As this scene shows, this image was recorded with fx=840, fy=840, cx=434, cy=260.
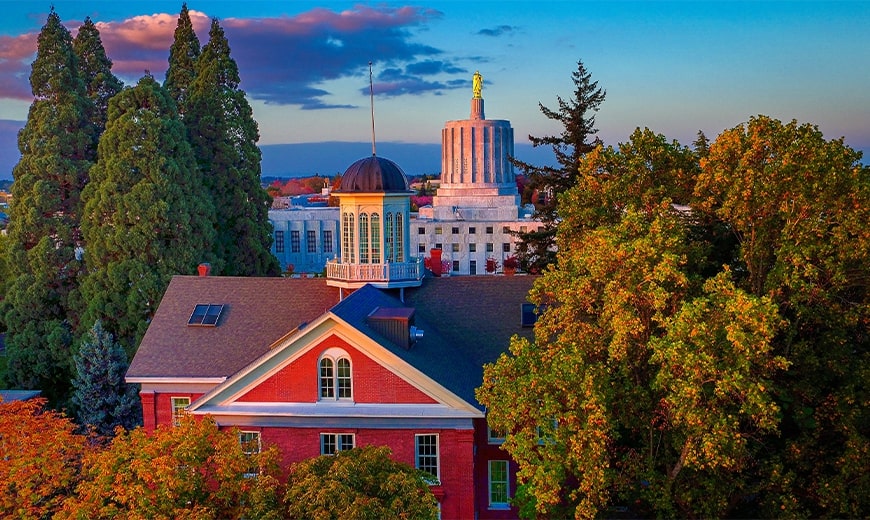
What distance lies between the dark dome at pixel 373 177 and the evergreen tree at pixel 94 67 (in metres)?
24.3

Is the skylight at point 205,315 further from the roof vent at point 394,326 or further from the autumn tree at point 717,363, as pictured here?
the autumn tree at point 717,363

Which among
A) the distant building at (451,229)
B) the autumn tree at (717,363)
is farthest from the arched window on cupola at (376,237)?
the distant building at (451,229)

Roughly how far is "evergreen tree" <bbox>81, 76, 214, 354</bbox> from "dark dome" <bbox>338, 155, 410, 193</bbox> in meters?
15.1

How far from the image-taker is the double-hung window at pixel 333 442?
1134 inches

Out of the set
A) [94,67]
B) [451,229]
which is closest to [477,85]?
[451,229]

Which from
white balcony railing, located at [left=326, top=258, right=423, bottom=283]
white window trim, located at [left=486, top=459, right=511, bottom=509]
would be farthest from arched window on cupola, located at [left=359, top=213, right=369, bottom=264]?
white window trim, located at [left=486, top=459, right=511, bottom=509]

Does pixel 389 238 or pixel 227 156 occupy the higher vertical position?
pixel 227 156

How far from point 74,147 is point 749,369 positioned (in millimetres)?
40562

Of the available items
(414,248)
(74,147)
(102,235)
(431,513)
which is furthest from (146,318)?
(414,248)

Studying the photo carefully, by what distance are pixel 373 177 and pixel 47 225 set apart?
22.3 m

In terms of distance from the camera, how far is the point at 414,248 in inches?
5256

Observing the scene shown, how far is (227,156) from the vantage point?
54.9 m

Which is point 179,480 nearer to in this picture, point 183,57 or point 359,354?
point 359,354

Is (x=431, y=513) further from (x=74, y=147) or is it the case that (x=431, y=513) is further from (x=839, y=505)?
(x=74, y=147)
